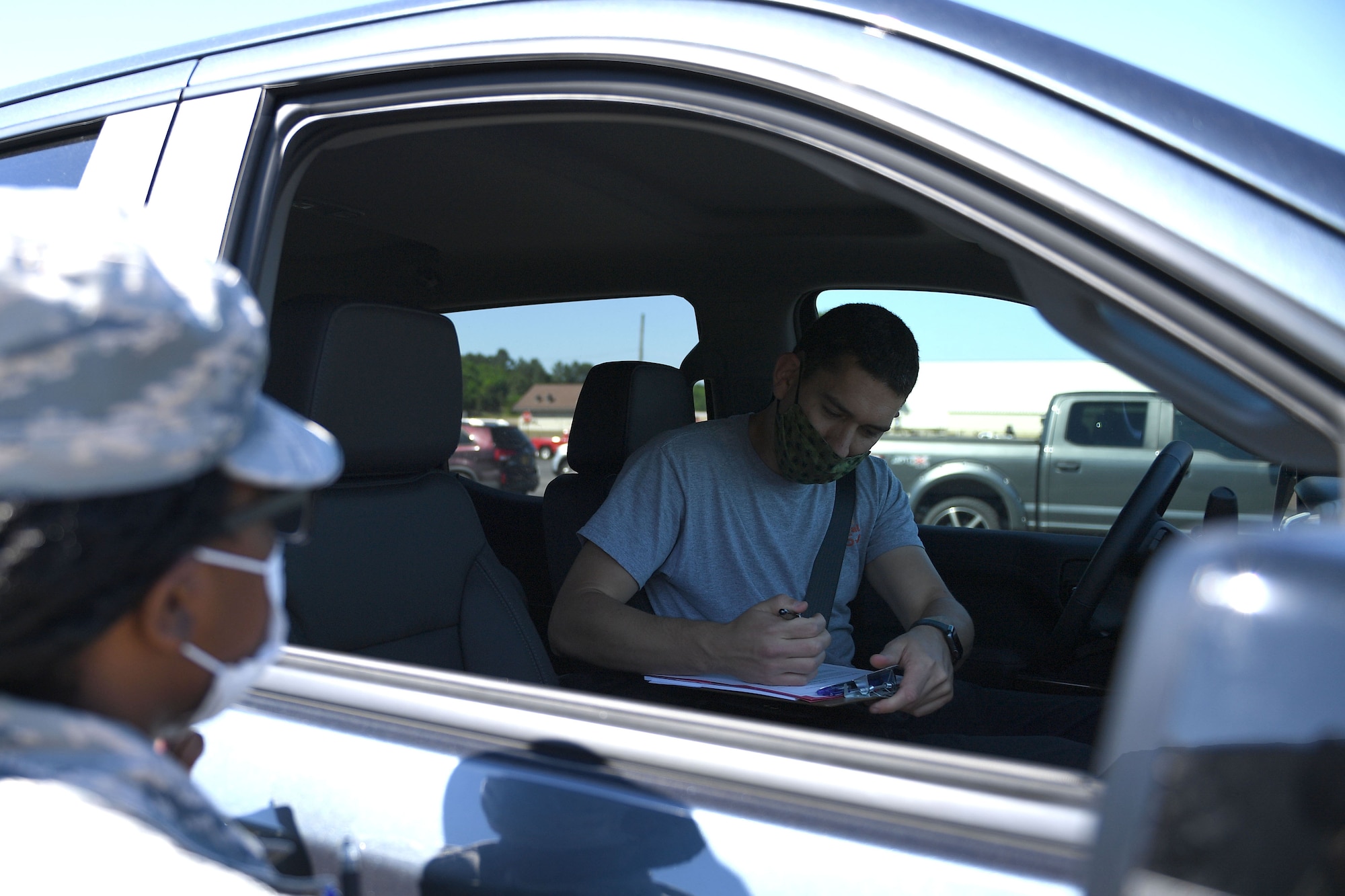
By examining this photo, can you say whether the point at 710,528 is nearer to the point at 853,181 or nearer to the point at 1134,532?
the point at 1134,532

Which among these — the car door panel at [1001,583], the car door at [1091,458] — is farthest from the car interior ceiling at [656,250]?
the car door at [1091,458]

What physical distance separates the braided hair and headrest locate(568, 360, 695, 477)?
2398 mm

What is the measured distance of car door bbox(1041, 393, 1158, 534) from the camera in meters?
7.06

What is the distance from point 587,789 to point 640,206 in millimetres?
2493

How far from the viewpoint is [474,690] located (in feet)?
3.44

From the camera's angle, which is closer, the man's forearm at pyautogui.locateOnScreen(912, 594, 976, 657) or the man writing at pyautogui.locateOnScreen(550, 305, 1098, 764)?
the man writing at pyautogui.locateOnScreen(550, 305, 1098, 764)

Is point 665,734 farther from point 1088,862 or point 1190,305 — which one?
point 1190,305

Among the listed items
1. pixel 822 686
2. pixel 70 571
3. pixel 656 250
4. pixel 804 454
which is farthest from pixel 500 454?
pixel 70 571

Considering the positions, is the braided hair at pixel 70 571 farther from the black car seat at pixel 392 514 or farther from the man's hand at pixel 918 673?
the man's hand at pixel 918 673

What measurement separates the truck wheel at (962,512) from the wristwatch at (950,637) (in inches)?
272

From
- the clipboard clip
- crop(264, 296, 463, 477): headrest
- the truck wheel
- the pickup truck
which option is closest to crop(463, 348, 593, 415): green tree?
crop(264, 296, 463, 477): headrest

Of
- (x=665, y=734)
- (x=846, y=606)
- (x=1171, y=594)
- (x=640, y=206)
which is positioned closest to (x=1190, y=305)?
(x=1171, y=594)

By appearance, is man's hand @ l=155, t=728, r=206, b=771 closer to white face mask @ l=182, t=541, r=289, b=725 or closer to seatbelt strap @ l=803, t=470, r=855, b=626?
white face mask @ l=182, t=541, r=289, b=725

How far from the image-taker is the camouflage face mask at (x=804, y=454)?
2.28m
